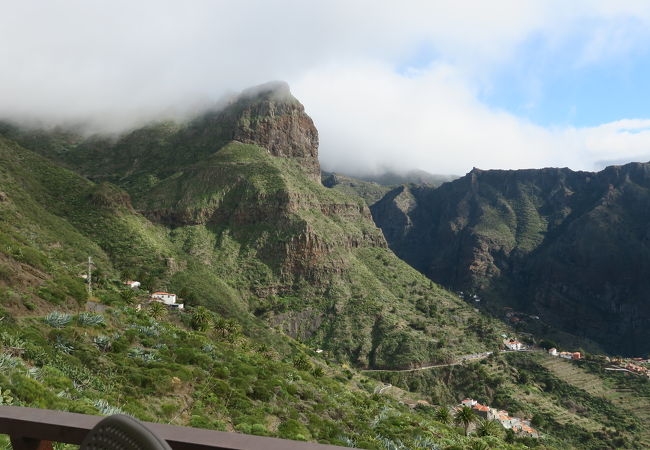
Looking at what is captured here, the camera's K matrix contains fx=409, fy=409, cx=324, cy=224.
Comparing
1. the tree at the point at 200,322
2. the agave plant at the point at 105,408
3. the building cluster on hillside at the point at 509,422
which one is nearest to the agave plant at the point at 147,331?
the agave plant at the point at 105,408

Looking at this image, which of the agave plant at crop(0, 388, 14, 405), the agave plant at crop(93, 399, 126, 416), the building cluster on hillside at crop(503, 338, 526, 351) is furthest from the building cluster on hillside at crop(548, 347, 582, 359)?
the agave plant at crop(0, 388, 14, 405)

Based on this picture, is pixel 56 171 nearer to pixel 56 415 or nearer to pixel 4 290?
pixel 4 290

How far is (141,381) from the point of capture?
1299 cm

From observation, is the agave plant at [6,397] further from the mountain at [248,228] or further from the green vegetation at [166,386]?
the mountain at [248,228]

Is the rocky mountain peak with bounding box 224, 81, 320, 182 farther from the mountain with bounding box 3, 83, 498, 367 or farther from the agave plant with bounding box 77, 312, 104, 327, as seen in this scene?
the agave plant with bounding box 77, 312, 104, 327

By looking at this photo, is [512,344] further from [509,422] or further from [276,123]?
[276,123]

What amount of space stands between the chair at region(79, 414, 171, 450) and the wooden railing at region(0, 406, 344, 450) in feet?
0.71

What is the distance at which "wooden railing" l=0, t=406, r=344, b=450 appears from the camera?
2229 millimetres

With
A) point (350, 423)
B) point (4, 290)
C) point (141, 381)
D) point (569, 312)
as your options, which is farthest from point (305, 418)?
point (569, 312)

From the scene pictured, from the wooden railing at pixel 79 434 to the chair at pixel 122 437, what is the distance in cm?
22

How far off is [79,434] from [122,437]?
59cm

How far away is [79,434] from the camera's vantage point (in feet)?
7.82

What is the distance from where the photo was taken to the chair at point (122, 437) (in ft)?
6.31

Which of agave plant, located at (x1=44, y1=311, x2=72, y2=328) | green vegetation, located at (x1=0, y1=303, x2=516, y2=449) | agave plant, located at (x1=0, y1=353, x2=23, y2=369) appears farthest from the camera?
agave plant, located at (x1=44, y1=311, x2=72, y2=328)
